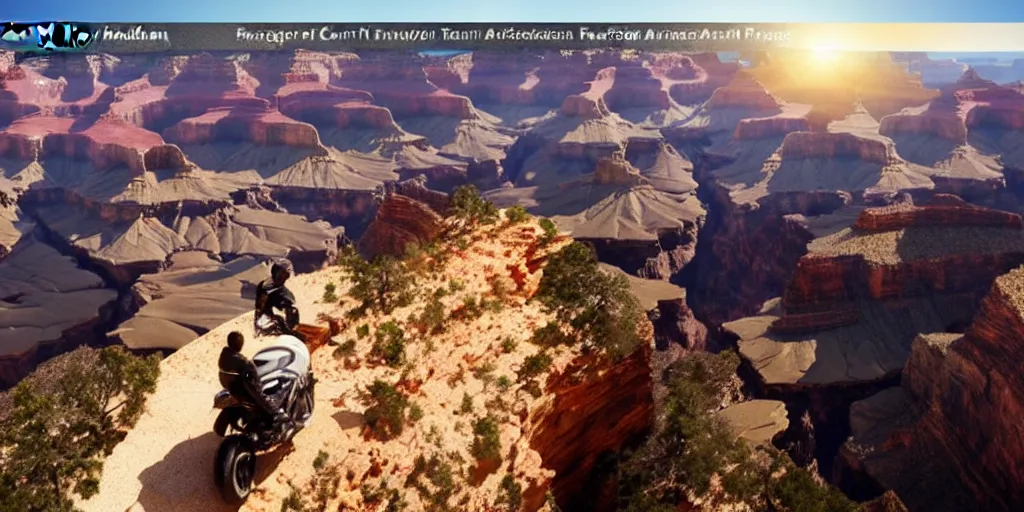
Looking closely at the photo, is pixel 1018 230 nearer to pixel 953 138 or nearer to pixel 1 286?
pixel 953 138

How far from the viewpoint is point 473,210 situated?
1107 inches

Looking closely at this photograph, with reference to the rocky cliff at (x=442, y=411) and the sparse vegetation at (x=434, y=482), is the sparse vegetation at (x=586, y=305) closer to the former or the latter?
the rocky cliff at (x=442, y=411)

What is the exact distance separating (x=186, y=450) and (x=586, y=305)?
465 inches

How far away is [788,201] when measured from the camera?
89.1 m

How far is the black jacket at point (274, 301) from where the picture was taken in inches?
593

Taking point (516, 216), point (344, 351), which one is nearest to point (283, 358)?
point (344, 351)

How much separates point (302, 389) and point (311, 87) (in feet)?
401

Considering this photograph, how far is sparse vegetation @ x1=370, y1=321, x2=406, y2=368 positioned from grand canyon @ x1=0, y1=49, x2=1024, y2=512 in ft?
2.41

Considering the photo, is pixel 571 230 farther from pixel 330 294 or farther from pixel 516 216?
pixel 330 294

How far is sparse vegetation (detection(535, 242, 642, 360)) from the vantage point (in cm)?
1997

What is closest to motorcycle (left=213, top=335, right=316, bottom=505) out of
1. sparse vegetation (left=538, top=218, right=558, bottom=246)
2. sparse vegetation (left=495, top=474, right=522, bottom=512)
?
sparse vegetation (left=495, top=474, right=522, bottom=512)

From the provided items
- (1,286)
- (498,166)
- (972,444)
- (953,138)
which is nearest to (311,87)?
(498,166)

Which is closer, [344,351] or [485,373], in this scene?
[485,373]

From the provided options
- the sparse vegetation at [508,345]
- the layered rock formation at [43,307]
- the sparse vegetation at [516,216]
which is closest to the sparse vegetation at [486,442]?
the sparse vegetation at [508,345]
